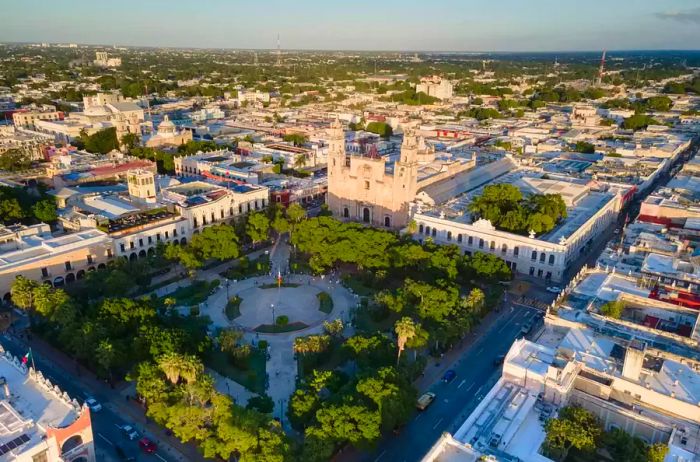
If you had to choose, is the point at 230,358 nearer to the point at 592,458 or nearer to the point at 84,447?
the point at 84,447

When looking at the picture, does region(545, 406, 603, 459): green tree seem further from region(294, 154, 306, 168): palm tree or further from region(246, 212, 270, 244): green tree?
region(294, 154, 306, 168): palm tree

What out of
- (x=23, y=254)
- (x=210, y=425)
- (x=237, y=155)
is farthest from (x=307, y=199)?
(x=210, y=425)

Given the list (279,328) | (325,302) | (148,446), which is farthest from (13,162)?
(148,446)

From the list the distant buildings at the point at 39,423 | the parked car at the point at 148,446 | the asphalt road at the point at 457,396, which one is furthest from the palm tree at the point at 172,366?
the asphalt road at the point at 457,396

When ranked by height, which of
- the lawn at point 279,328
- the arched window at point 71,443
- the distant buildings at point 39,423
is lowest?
the lawn at point 279,328

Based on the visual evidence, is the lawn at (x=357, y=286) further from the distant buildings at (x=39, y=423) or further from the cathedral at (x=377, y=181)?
the distant buildings at (x=39, y=423)

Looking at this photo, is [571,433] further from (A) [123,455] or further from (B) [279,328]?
(B) [279,328]

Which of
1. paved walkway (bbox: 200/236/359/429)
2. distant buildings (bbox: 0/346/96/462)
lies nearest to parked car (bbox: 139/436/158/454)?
distant buildings (bbox: 0/346/96/462)
